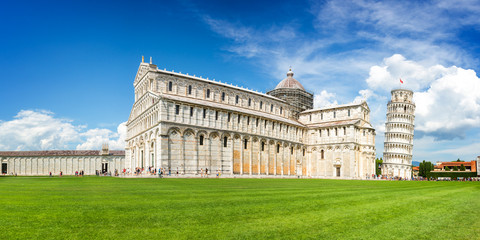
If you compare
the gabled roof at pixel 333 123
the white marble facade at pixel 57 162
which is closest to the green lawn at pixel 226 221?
the gabled roof at pixel 333 123

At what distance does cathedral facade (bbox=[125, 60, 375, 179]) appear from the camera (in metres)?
45.8

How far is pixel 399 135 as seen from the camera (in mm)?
98062

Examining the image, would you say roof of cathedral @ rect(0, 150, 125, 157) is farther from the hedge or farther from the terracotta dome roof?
the hedge

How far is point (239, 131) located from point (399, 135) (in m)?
65.6

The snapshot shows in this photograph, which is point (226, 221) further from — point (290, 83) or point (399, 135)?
point (399, 135)

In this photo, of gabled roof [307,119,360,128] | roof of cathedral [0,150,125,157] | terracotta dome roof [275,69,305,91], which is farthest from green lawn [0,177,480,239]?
roof of cathedral [0,150,125,157]

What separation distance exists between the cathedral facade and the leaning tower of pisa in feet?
111

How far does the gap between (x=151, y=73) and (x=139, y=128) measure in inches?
404

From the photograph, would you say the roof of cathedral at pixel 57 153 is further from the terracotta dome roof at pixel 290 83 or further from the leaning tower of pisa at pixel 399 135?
the leaning tower of pisa at pixel 399 135

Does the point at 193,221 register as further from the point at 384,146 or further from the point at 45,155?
the point at 384,146

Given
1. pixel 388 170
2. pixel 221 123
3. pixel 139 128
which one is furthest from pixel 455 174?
pixel 139 128

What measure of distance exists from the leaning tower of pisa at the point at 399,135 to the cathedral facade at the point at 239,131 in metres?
33.8

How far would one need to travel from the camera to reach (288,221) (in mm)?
8484

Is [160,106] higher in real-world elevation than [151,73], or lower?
lower
